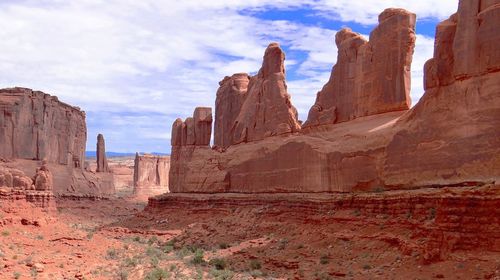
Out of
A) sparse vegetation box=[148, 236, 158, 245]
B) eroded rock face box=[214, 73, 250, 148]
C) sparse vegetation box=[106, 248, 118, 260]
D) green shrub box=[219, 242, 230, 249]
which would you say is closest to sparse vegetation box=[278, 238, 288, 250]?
green shrub box=[219, 242, 230, 249]

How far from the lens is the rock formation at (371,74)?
2323 cm

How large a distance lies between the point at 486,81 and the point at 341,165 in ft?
25.6

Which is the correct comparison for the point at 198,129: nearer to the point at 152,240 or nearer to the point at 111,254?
the point at 152,240

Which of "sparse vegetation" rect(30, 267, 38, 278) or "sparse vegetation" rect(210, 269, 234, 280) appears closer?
"sparse vegetation" rect(30, 267, 38, 278)

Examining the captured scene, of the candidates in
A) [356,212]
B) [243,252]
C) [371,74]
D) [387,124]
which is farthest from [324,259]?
[371,74]

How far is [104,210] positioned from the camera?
53.5 m

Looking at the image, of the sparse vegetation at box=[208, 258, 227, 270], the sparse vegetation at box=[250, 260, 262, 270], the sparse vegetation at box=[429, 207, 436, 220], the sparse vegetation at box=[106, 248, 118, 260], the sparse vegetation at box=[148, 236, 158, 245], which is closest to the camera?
the sparse vegetation at box=[429, 207, 436, 220]

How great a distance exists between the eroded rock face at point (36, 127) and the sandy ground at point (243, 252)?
1839 cm

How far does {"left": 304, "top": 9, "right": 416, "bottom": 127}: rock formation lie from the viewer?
23.2 m

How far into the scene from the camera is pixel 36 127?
47.1 m

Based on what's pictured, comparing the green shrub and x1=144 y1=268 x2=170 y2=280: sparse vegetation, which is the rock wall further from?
x1=144 y1=268 x2=170 y2=280: sparse vegetation

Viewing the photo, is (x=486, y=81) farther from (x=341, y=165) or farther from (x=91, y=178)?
(x=91, y=178)

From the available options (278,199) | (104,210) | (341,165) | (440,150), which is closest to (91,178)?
(104,210)

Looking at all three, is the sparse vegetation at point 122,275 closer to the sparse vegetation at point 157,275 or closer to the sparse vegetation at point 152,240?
the sparse vegetation at point 157,275
